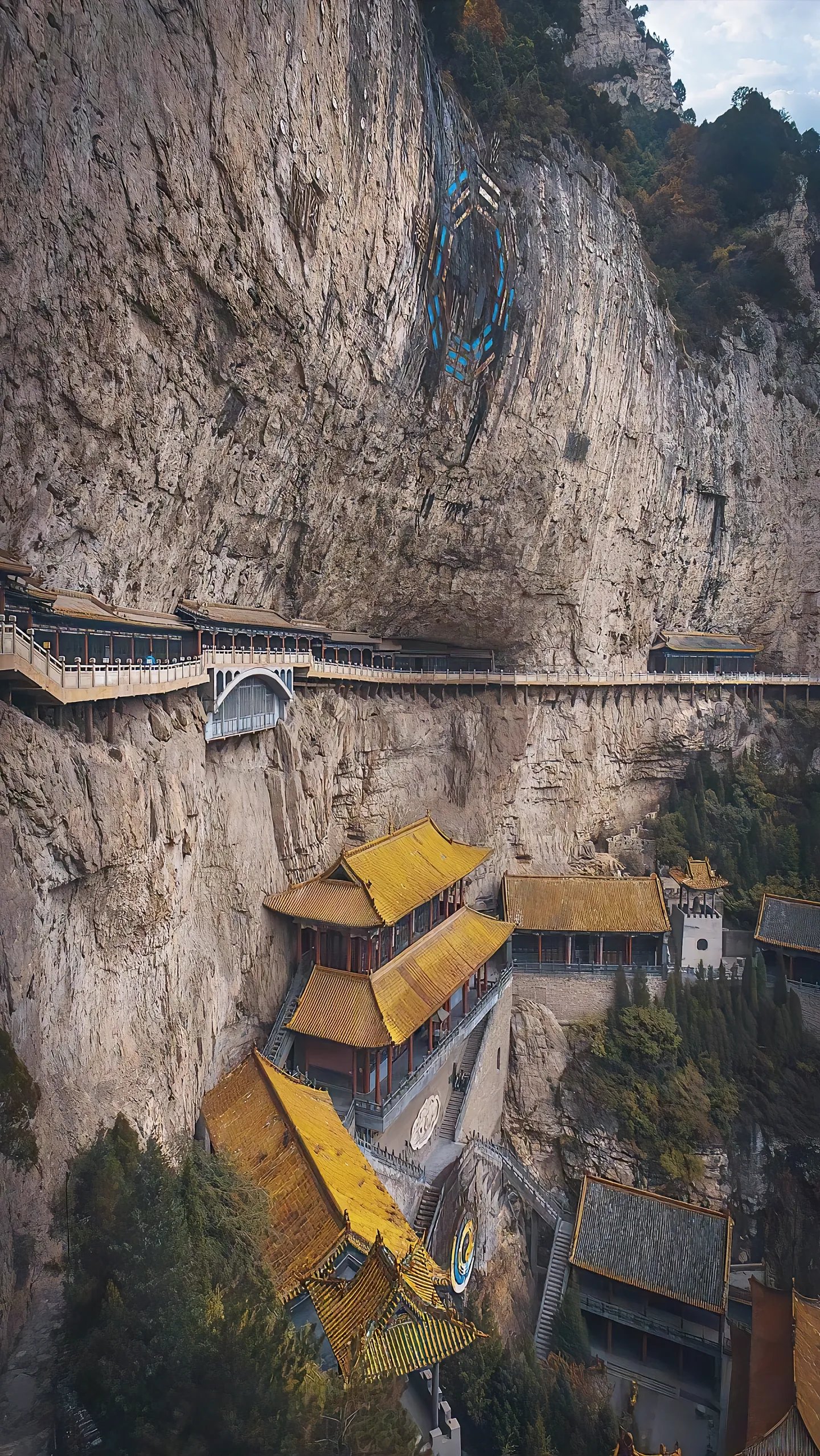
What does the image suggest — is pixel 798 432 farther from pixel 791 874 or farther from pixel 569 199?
pixel 791 874

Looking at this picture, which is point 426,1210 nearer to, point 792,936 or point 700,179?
point 792,936

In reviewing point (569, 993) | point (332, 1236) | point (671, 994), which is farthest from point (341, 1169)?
point (671, 994)

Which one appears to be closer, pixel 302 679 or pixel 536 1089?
pixel 302 679

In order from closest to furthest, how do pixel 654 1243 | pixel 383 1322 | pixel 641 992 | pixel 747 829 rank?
pixel 383 1322
pixel 654 1243
pixel 641 992
pixel 747 829

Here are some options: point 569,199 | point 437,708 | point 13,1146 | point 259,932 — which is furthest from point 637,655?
point 13,1146

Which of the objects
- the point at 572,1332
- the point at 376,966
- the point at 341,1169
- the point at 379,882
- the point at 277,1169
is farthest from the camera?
the point at 379,882

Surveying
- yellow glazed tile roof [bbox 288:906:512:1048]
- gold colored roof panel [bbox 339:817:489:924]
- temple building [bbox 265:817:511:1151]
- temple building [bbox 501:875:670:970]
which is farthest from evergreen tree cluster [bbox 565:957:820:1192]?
gold colored roof panel [bbox 339:817:489:924]

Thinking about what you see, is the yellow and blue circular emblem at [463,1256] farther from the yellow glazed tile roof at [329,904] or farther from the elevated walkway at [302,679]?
the elevated walkway at [302,679]

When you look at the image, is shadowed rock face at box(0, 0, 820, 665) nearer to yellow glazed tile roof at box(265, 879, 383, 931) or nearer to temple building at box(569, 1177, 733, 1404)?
yellow glazed tile roof at box(265, 879, 383, 931)
